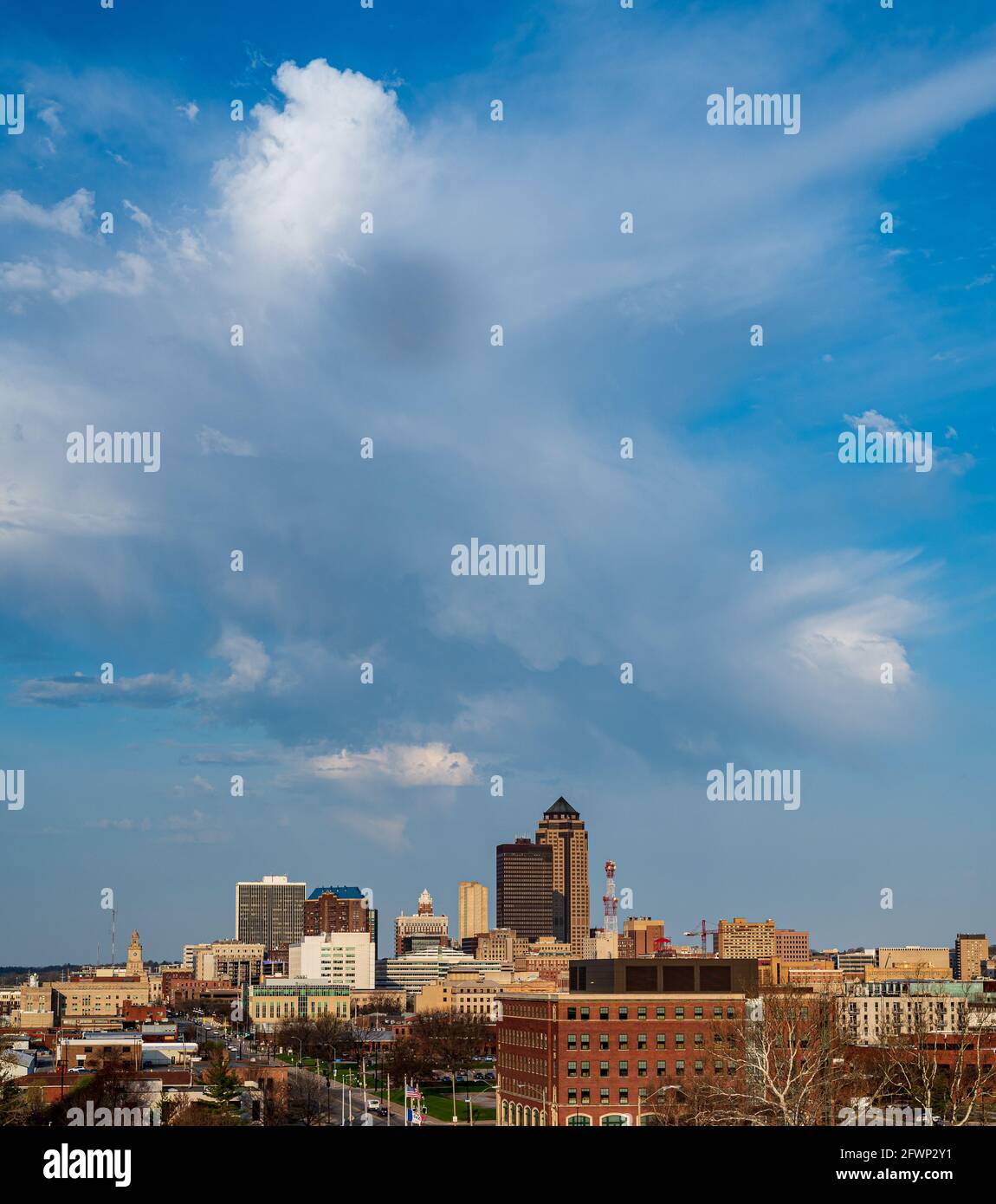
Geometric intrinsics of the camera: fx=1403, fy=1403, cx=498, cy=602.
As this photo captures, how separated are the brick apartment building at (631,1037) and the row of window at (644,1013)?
51 millimetres

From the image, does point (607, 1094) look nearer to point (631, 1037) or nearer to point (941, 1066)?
point (631, 1037)

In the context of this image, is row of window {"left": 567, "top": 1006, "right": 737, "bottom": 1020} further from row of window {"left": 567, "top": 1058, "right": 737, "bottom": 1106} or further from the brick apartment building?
row of window {"left": 567, "top": 1058, "right": 737, "bottom": 1106}

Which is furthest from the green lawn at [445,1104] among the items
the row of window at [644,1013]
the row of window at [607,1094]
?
the row of window at [644,1013]

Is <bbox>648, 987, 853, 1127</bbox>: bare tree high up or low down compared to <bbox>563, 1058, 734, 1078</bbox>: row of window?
up

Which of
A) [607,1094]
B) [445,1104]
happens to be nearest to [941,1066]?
[607,1094]

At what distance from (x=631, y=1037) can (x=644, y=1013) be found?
1.79 metres

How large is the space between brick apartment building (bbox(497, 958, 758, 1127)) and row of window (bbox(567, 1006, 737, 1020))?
5 cm

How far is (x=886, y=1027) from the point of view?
12862cm

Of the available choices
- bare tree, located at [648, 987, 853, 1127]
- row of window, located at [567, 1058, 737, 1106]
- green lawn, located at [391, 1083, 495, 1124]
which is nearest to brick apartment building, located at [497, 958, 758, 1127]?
row of window, located at [567, 1058, 737, 1106]

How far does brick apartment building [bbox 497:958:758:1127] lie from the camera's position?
8075 centimetres

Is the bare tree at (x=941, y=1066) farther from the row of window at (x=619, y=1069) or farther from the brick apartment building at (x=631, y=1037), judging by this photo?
the row of window at (x=619, y=1069)

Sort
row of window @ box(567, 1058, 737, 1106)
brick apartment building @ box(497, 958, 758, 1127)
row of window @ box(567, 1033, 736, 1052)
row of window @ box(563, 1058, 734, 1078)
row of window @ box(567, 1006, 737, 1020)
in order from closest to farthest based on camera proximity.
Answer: row of window @ box(567, 1058, 737, 1106) < brick apartment building @ box(497, 958, 758, 1127) < row of window @ box(563, 1058, 734, 1078) < row of window @ box(567, 1033, 736, 1052) < row of window @ box(567, 1006, 737, 1020)

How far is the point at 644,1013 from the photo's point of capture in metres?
83.3
